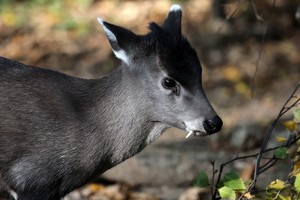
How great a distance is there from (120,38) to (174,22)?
1.52 feet

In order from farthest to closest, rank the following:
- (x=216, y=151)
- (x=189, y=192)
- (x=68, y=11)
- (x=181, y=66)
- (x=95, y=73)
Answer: (x=68, y=11), (x=95, y=73), (x=216, y=151), (x=189, y=192), (x=181, y=66)

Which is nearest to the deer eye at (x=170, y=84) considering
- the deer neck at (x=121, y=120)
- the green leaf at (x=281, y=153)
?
the deer neck at (x=121, y=120)

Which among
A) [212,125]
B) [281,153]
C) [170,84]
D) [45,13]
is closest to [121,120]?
[170,84]

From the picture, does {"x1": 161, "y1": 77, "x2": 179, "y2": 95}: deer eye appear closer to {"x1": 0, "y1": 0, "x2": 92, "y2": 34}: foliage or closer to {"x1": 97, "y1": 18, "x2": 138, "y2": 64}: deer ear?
{"x1": 97, "y1": 18, "x2": 138, "y2": 64}: deer ear

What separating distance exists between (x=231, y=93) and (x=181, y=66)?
478 centimetres

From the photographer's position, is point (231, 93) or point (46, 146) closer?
point (46, 146)

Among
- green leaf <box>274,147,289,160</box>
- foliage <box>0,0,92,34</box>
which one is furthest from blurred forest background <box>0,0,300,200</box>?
green leaf <box>274,147,289,160</box>

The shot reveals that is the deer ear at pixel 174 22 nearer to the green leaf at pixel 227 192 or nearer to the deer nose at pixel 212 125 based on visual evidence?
the deer nose at pixel 212 125

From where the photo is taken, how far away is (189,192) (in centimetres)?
645

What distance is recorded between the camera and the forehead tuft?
459 centimetres

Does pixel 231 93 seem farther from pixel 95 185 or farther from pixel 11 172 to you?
pixel 11 172

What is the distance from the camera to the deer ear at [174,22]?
189 inches

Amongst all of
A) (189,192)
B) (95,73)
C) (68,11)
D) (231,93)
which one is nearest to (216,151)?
(189,192)

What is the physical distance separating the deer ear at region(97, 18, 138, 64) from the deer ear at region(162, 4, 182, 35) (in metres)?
0.28
